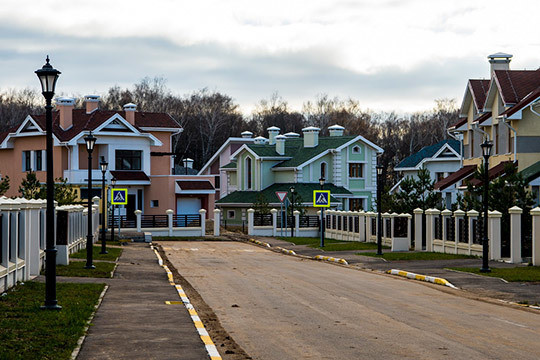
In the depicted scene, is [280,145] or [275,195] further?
[280,145]

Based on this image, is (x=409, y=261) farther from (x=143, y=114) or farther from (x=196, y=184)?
(x=143, y=114)

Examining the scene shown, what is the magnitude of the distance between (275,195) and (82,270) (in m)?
44.2

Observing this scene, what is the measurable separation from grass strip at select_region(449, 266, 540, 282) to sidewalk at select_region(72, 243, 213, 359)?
9470mm

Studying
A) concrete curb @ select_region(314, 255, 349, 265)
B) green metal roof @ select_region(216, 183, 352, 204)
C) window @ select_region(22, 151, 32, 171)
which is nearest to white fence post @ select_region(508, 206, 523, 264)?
concrete curb @ select_region(314, 255, 349, 265)

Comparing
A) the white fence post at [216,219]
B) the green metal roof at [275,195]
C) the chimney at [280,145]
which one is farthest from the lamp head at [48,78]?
the chimney at [280,145]

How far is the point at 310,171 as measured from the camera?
7050 cm

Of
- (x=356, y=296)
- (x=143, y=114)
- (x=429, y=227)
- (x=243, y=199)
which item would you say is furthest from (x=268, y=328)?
(x=143, y=114)

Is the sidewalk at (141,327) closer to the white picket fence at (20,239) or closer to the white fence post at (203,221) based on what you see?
the white picket fence at (20,239)

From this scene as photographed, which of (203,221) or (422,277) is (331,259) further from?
(203,221)

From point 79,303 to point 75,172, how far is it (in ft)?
158

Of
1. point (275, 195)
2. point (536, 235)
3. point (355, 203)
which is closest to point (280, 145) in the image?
point (275, 195)

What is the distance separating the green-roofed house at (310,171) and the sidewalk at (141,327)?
158ft

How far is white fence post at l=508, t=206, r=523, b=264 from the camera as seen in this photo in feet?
94.0

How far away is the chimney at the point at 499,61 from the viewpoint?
4712 cm
